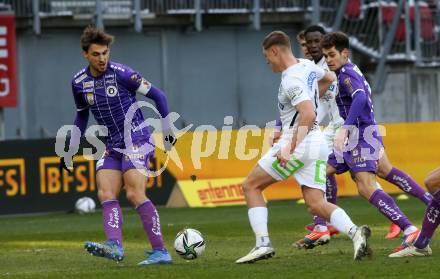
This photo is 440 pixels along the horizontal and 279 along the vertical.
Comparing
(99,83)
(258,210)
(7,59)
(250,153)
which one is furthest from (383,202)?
(7,59)

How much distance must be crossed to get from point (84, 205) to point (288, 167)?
11.3m

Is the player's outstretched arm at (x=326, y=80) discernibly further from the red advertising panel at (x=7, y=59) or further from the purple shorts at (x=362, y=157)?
the red advertising panel at (x=7, y=59)

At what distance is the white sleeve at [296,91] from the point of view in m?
11.2

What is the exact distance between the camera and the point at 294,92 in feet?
36.7

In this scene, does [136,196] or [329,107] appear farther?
[329,107]

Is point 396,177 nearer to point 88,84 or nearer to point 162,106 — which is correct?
point 162,106

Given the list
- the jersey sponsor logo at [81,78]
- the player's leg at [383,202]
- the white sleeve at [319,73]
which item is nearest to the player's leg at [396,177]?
the player's leg at [383,202]

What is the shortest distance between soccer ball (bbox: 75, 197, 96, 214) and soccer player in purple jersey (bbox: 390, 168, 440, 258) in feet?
35.8

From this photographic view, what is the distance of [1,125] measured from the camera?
28.2 m

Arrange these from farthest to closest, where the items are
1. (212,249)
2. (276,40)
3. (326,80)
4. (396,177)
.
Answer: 1. (396,177)
2. (212,249)
3. (326,80)
4. (276,40)

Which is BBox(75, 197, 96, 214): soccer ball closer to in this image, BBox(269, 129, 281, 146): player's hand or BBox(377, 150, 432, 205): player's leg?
BBox(377, 150, 432, 205): player's leg

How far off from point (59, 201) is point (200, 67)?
933cm

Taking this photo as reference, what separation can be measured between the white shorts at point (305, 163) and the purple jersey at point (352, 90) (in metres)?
1.56

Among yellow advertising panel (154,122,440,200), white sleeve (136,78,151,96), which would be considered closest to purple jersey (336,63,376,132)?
white sleeve (136,78,151,96)
